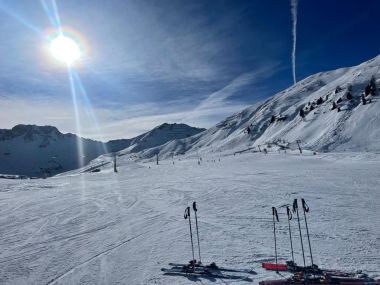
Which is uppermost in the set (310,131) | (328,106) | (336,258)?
(328,106)

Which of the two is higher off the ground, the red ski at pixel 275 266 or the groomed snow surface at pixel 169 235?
the groomed snow surface at pixel 169 235

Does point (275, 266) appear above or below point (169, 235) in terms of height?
below

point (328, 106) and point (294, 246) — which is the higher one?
point (328, 106)

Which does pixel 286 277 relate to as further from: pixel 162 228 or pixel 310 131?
pixel 310 131

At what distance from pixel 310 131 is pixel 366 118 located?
18.8m

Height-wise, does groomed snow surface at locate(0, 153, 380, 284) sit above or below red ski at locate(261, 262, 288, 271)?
above

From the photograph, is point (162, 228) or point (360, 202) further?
point (360, 202)

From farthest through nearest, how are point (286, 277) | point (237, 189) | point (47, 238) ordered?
point (237, 189)
point (47, 238)
point (286, 277)

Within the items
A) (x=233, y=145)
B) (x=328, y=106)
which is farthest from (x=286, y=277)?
(x=233, y=145)

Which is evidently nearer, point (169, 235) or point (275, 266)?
point (275, 266)

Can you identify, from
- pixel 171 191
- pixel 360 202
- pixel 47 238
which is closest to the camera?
pixel 47 238

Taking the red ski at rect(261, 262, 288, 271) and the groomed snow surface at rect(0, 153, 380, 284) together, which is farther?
the groomed snow surface at rect(0, 153, 380, 284)

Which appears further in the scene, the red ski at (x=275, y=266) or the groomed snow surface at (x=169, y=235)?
the groomed snow surface at (x=169, y=235)

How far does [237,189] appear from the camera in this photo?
84.3ft
